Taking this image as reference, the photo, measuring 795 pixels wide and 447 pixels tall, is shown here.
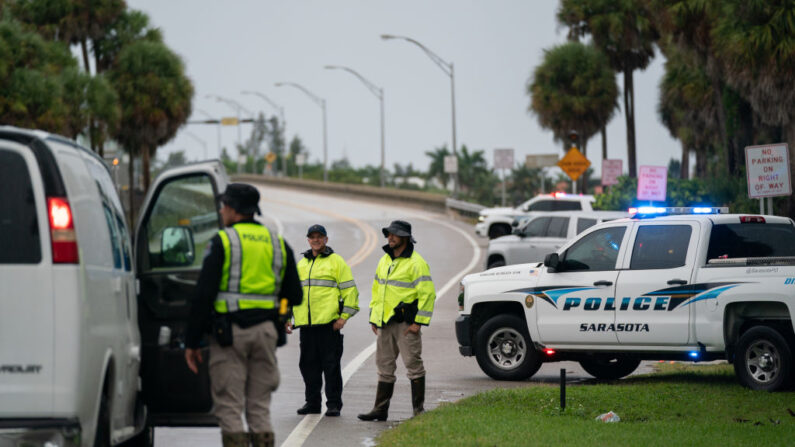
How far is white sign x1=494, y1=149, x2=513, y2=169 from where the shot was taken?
53062 millimetres

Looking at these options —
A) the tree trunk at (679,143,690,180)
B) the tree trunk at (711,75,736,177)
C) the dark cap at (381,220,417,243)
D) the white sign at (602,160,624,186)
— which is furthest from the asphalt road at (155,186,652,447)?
the tree trunk at (679,143,690,180)

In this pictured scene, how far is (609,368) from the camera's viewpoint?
52.7ft

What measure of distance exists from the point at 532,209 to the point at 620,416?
26706mm

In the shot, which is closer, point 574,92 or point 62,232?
point 62,232

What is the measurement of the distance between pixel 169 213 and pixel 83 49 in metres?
46.8

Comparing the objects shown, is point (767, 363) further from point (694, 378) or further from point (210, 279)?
point (210, 279)

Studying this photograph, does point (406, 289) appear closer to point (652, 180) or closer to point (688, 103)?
point (652, 180)

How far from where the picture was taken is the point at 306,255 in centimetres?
1299

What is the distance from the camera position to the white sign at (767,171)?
66.3 feet

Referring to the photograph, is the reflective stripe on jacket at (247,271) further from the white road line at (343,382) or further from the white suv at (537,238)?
the white suv at (537,238)

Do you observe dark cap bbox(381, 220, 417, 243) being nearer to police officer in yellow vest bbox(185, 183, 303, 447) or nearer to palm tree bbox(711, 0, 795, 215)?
police officer in yellow vest bbox(185, 183, 303, 447)

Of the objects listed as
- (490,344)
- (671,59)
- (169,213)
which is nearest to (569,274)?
(490,344)

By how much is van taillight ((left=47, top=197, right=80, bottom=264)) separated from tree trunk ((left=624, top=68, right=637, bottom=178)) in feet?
159

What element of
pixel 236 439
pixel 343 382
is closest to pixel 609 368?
pixel 343 382
